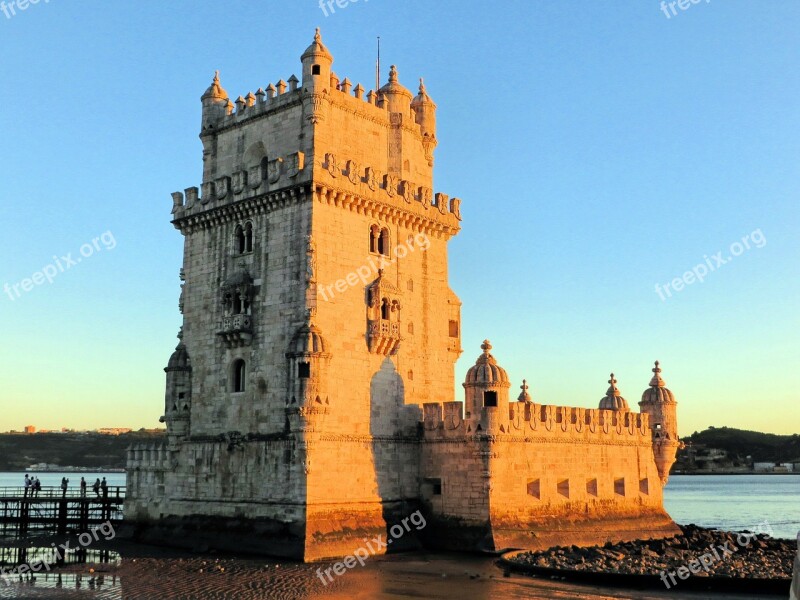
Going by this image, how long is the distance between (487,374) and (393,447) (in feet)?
18.1

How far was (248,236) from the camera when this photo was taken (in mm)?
41969

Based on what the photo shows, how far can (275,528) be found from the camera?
37.5m

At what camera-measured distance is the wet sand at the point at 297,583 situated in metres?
30.2

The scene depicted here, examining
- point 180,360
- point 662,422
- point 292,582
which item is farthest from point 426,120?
point 292,582

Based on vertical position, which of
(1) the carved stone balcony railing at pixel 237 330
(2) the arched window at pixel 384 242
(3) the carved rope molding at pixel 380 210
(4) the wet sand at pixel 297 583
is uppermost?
(3) the carved rope molding at pixel 380 210

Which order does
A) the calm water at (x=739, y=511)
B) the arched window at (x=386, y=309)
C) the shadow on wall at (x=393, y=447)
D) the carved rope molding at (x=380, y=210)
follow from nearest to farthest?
the carved rope molding at (x=380, y=210), the shadow on wall at (x=393, y=447), the arched window at (x=386, y=309), the calm water at (x=739, y=511)

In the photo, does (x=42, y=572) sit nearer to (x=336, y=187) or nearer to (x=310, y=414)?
(x=310, y=414)

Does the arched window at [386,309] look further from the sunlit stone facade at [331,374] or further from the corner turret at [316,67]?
the corner turret at [316,67]

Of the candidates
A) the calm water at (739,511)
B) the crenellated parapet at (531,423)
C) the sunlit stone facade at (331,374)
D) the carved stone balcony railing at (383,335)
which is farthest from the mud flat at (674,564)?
the calm water at (739,511)

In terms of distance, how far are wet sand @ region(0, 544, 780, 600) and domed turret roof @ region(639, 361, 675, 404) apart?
18.3 m

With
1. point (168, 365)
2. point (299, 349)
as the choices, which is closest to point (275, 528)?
point (299, 349)

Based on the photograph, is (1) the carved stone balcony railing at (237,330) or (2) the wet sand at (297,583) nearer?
(2) the wet sand at (297,583)

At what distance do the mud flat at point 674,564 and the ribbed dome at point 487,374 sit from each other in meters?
7.29

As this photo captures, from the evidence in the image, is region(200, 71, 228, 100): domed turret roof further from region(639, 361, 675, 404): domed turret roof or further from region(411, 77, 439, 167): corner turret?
region(639, 361, 675, 404): domed turret roof
